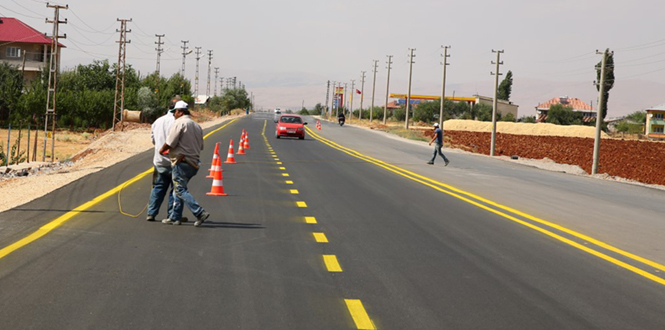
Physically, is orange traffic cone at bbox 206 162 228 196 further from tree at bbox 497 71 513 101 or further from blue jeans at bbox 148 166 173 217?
tree at bbox 497 71 513 101

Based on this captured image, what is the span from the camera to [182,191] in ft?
36.1

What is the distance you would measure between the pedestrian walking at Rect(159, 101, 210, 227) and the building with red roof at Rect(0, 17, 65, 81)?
77.8 metres

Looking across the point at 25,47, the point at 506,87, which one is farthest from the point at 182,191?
the point at 506,87

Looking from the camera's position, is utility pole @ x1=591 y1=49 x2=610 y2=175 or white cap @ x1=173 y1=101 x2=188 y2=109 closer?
white cap @ x1=173 y1=101 x2=188 y2=109

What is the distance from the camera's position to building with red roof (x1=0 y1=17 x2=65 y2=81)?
8369 centimetres

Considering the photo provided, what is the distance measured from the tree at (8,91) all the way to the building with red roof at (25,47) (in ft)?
31.6

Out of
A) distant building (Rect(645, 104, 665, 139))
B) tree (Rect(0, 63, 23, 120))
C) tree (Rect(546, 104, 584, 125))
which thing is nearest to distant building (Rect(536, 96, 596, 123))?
tree (Rect(546, 104, 584, 125))

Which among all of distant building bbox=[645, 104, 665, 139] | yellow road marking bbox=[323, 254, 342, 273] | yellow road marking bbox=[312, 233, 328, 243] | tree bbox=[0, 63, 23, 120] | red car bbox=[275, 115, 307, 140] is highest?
distant building bbox=[645, 104, 665, 139]

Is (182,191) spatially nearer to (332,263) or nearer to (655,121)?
(332,263)

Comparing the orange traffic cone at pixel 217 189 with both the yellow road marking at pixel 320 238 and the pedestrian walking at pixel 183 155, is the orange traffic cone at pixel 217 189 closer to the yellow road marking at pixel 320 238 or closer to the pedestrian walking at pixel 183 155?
the pedestrian walking at pixel 183 155

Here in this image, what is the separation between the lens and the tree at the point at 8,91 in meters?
65.8

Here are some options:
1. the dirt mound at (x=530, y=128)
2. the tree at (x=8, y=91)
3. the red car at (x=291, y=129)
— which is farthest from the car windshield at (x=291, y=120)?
the dirt mound at (x=530, y=128)

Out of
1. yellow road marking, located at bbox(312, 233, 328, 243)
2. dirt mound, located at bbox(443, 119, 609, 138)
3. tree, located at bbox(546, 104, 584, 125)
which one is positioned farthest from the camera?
tree, located at bbox(546, 104, 584, 125)

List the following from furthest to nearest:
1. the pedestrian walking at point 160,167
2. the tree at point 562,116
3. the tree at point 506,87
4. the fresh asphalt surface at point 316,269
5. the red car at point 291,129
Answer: the tree at point 506,87, the tree at point 562,116, the red car at point 291,129, the pedestrian walking at point 160,167, the fresh asphalt surface at point 316,269
